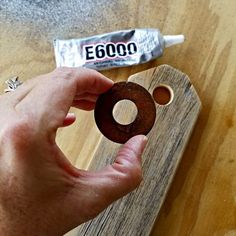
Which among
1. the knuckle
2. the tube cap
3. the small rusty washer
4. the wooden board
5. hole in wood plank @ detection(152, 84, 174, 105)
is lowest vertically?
the wooden board

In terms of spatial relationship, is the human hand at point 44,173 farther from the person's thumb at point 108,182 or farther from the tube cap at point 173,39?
the tube cap at point 173,39

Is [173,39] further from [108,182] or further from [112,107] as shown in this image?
[108,182]

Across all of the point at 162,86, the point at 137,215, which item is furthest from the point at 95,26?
the point at 137,215

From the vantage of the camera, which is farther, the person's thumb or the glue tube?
the glue tube

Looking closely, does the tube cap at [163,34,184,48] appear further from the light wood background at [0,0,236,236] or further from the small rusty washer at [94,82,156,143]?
the small rusty washer at [94,82,156,143]

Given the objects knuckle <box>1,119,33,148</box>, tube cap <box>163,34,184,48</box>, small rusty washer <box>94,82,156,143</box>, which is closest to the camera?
knuckle <box>1,119,33,148</box>

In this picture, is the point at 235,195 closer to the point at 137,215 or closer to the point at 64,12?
the point at 137,215

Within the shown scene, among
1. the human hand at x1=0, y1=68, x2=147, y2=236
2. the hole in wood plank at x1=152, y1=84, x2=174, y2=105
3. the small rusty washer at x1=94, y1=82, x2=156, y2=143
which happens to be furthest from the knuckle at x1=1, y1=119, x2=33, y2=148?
the hole in wood plank at x1=152, y1=84, x2=174, y2=105

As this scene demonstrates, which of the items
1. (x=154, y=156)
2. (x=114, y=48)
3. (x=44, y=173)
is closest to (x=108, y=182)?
(x=44, y=173)
